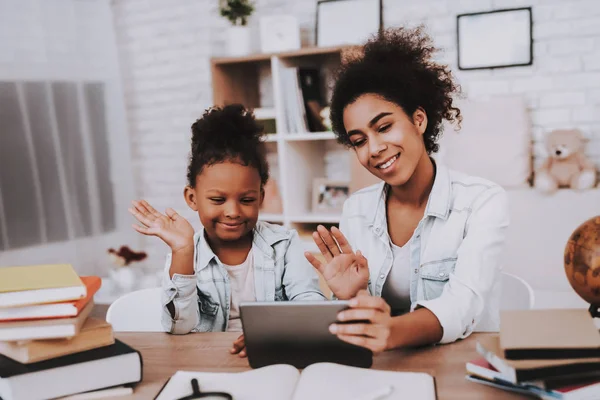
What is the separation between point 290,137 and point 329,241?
1775 millimetres

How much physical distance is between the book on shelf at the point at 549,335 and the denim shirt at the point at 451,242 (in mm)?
211

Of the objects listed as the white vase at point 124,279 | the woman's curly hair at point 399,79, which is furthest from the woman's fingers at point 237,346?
the white vase at point 124,279

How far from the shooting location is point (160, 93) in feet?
11.4

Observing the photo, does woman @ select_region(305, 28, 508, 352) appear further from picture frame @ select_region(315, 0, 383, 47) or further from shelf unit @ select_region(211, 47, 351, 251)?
picture frame @ select_region(315, 0, 383, 47)

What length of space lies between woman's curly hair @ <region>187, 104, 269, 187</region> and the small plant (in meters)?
1.65

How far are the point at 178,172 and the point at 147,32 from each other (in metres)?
0.87

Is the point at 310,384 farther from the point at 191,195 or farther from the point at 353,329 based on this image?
the point at 191,195

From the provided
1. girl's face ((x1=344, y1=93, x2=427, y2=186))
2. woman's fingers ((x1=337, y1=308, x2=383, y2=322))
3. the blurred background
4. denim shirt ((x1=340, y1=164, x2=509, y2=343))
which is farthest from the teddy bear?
woman's fingers ((x1=337, y1=308, x2=383, y2=322))

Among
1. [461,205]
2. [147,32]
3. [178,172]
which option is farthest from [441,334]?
[147,32]

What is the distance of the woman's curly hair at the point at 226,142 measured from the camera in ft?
4.66

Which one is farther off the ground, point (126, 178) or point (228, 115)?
point (228, 115)

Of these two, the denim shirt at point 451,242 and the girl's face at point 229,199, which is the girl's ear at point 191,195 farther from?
the denim shirt at point 451,242

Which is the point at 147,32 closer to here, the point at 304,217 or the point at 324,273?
the point at 304,217

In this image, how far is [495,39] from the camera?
9.03 ft
